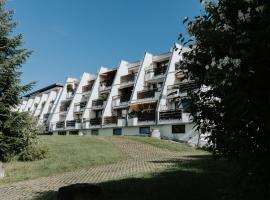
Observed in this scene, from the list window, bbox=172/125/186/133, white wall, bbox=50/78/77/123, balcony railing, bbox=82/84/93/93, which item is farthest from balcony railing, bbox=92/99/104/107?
window, bbox=172/125/186/133

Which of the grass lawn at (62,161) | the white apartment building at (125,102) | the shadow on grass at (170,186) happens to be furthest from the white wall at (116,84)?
the shadow on grass at (170,186)

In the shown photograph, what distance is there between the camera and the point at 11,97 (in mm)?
19188

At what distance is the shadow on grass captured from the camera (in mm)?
12055

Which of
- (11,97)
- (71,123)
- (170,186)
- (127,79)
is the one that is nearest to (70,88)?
(71,123)

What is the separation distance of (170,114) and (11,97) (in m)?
26.2

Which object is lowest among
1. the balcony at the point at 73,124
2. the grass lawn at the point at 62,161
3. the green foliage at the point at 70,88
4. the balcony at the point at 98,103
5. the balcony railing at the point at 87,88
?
the grass lawn at the point at 62,161

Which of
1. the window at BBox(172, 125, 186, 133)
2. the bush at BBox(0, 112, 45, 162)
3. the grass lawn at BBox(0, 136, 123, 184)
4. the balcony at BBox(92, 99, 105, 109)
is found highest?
the balcony at BBox(92, 99, 105, 109)

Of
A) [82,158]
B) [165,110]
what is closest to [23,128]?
[82,158]

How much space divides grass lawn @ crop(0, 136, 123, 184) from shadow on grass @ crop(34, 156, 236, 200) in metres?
6.50

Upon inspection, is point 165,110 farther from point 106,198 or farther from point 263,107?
point 263,107

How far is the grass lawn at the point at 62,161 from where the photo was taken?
20.7 metres

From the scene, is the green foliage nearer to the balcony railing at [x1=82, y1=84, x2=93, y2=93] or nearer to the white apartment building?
the white apartment building

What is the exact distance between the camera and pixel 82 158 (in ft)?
80.6

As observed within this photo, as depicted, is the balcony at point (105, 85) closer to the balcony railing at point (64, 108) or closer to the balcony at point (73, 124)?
the balcony at point (73, 124)
